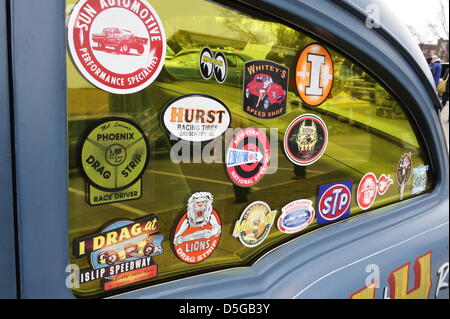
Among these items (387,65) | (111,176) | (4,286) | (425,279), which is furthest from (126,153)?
(425,279)

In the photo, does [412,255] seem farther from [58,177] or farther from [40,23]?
[40,23]

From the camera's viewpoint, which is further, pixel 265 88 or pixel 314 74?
pixel 314 74

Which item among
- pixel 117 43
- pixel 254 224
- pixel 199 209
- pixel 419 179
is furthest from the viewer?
pixel 419 179

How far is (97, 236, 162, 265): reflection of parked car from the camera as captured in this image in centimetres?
95

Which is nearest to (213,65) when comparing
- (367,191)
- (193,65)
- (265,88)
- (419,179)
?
(193,65)

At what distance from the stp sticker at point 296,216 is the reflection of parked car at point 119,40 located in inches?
26.6

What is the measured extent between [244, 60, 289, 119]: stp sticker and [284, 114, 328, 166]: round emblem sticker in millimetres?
78

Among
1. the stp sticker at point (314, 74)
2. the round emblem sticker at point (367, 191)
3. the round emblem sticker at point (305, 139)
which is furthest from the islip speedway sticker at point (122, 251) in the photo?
the round emblem sticker at point (367, 191)

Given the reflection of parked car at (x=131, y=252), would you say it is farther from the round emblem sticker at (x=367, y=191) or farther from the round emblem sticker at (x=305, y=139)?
the round emblem sticker at (x=367, y=191)

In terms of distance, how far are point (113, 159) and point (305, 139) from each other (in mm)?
618

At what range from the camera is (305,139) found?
1273 mm

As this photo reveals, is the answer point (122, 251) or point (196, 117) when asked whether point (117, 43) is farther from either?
point (122, 251)

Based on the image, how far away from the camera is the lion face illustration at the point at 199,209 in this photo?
1087 millimetres

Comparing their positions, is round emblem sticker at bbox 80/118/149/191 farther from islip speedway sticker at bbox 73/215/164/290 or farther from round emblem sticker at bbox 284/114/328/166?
round emblem sticker at bbox 284/114/328/166
